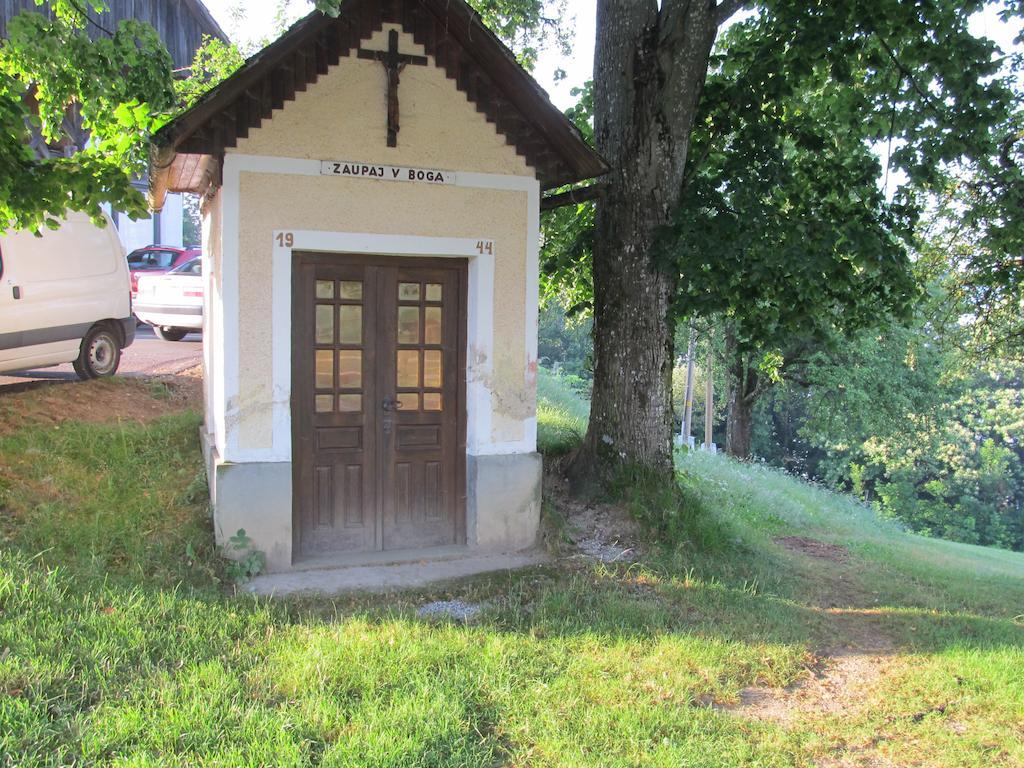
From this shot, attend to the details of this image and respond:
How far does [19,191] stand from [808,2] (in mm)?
7194

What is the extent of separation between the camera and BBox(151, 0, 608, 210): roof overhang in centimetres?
614

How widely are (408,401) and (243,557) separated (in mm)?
1841

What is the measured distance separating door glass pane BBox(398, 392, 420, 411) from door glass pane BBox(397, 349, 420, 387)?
8 centimetres

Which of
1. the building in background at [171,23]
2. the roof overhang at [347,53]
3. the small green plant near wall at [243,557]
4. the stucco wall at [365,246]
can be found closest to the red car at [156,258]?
the building in background at [171,23]

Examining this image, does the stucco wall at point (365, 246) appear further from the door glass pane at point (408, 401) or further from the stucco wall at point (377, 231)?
the door glass pane at point (408, 401)

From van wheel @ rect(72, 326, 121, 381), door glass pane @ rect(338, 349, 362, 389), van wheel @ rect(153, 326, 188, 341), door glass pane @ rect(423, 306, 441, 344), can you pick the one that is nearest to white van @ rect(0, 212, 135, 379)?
van wheel @ rect(72, 326, 121, 381)

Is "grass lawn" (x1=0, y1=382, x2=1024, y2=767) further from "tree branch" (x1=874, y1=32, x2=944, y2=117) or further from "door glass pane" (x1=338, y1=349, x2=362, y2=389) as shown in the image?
"tree branch" (x1=874, y1=32, x2=944, y2=117)

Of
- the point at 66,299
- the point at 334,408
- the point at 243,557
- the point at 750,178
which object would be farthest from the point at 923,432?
the point at 243,557

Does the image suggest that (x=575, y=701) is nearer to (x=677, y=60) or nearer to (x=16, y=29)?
(x=677, y=60)

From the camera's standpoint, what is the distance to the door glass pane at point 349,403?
7.08m

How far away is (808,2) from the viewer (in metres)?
8.19

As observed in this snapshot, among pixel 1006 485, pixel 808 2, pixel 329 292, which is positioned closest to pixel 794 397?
pixel 1006 485

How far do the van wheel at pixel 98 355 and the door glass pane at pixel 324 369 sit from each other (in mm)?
4701

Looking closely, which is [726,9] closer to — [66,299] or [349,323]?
[349,323]
